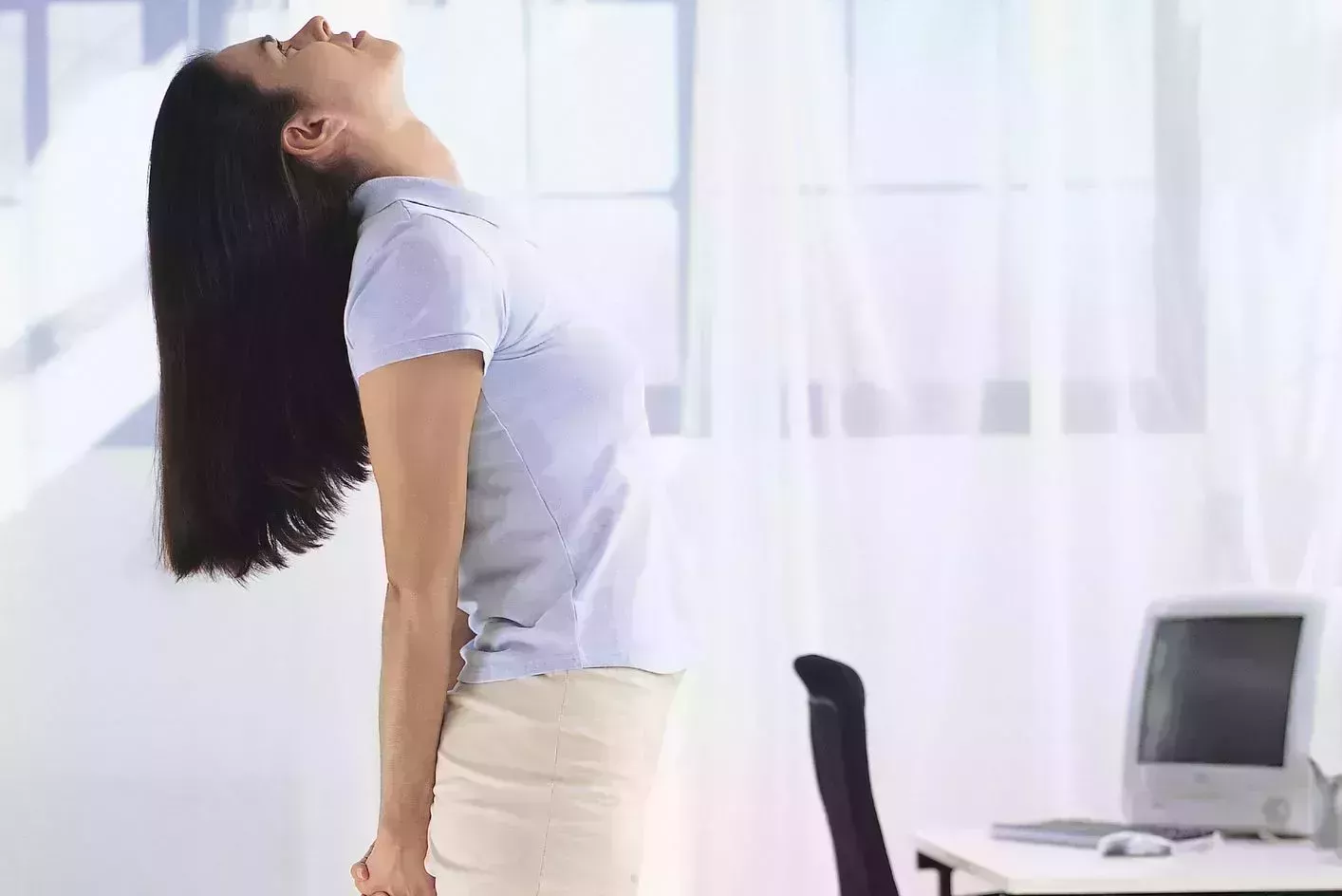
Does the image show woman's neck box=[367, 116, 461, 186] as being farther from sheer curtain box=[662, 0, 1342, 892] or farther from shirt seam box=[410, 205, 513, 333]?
sheer curtain box=[662, 0, 1342, 892]

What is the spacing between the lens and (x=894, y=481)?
2340mm

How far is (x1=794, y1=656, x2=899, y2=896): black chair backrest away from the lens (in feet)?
5.15

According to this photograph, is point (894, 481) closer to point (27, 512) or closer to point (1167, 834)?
point (1167, 834)

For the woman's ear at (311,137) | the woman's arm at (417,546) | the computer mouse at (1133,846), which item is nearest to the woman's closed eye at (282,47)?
the woman's ear at (311,137)

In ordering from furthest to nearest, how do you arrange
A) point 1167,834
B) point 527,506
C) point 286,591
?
1. point 286,591
2. point 1167,834
3. point 527,506

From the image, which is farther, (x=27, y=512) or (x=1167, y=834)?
(x=27, y=512)

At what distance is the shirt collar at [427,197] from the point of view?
1.07 m

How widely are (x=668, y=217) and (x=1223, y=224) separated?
1.08 meters

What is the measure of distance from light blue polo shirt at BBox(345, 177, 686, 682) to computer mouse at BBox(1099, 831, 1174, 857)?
31.3 inches

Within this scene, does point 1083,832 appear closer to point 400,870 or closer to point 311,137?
point 400,870

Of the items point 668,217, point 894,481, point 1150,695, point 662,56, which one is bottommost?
point 1150,695

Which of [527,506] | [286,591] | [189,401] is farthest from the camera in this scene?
[286,591]

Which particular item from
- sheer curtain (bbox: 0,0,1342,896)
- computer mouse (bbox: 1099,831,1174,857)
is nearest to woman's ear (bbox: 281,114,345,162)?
sheer curtain (bbox: 0,0,1342,896)

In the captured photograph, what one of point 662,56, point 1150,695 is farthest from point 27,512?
point 1150,695
